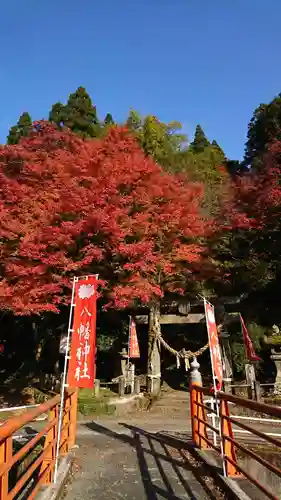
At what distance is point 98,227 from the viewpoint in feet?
43.4

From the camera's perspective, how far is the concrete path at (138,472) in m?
4.54

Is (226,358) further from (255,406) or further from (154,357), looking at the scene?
(255,406)

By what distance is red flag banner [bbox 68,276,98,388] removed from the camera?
623 cm

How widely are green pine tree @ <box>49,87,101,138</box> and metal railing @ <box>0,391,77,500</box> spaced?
868 inches

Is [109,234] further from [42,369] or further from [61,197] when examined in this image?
[42,369]

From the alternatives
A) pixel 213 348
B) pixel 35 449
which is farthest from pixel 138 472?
pixel 35 449

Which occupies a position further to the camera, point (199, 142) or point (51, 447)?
point (199, 142)

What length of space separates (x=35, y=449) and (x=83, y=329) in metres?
2.93

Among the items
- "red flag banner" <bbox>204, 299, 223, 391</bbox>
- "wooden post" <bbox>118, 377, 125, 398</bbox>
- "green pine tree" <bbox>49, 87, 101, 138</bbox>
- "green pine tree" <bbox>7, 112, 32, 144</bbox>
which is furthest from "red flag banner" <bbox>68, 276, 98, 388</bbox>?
"green pine tree" <bbox>7, 112, 32, 144</bbox>

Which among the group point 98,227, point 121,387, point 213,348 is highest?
point 98,227

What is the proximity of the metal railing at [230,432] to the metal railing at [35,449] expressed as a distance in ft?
6.70

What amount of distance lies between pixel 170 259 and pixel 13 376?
44.1 feet

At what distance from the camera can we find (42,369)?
21.7 m

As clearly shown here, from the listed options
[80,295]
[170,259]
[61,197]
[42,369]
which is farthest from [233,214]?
[42,369]
